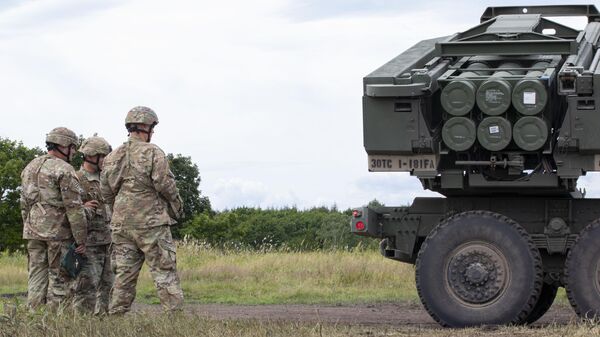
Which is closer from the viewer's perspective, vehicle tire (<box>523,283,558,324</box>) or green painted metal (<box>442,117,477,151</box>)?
green painted metal (<box>442,117,477,151</box>)

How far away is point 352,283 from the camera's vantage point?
1962cm

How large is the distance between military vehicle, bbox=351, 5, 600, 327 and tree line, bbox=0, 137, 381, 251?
494 inches

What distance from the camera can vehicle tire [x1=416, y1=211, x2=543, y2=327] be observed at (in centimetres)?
1234

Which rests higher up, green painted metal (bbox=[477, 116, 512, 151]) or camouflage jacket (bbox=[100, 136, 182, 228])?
green painted metal (bbox=[477, 116, 512, 151])

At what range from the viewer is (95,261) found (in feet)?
44.1

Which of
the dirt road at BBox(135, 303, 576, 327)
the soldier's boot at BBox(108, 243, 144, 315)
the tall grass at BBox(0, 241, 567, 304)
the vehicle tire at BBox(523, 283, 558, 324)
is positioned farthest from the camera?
the tall grass at BBox(0, 241, 567, 304)

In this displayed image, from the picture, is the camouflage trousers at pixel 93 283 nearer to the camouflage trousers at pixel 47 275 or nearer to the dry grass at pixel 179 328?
the camouflage trousers at pixel 47 275

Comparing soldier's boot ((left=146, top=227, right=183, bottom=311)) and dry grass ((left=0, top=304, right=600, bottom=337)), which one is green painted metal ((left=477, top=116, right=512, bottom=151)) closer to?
dry grass ((left=0, top=304, right=600, bottom=337))

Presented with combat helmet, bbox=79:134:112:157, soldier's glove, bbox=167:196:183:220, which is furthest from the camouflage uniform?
soldier's glove, bbox=167:196:183:220

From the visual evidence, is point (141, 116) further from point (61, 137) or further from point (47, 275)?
point (47, 275)

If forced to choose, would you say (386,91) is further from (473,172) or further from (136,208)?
(136,208)

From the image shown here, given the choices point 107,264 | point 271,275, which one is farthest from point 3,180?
point 107,264

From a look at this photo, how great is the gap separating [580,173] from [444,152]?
1.36 metres

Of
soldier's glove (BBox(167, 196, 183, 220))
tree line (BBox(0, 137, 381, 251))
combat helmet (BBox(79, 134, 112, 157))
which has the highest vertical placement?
combat helmet (BBox(79, 134, 112, 157))
